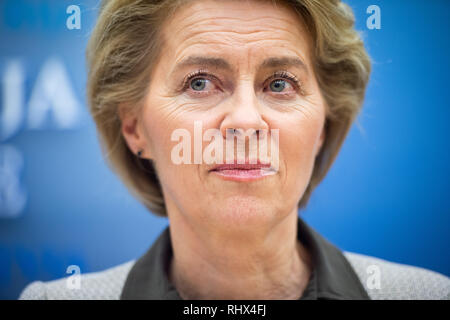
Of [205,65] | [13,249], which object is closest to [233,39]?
[205,65]

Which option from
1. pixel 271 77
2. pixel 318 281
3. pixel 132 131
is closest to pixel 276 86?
pixel 271 77

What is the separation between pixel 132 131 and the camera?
6.50 ft

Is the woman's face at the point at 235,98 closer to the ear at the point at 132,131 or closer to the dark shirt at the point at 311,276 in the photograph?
the ear at the point at 132,131

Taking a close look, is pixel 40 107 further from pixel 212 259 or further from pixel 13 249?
pixel 212 259

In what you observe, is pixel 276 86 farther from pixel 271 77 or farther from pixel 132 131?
pixel 132 131

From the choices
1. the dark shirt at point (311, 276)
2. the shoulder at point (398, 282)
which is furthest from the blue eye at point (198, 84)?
the shoulder at point (398, 282)

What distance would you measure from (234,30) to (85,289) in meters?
1.30

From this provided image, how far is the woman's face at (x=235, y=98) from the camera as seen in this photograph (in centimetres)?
160

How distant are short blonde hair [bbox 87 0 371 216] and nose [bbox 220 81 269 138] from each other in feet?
1.28

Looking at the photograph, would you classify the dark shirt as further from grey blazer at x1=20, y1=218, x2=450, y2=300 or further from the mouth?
the mouth

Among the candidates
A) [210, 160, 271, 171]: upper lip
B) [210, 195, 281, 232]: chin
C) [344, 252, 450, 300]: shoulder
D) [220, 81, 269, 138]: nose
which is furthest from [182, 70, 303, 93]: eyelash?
[344, 252, 450, 300]: shoulder

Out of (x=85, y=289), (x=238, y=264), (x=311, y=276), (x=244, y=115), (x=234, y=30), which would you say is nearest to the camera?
(x=244, y=115)

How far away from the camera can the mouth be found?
5.15 feet
